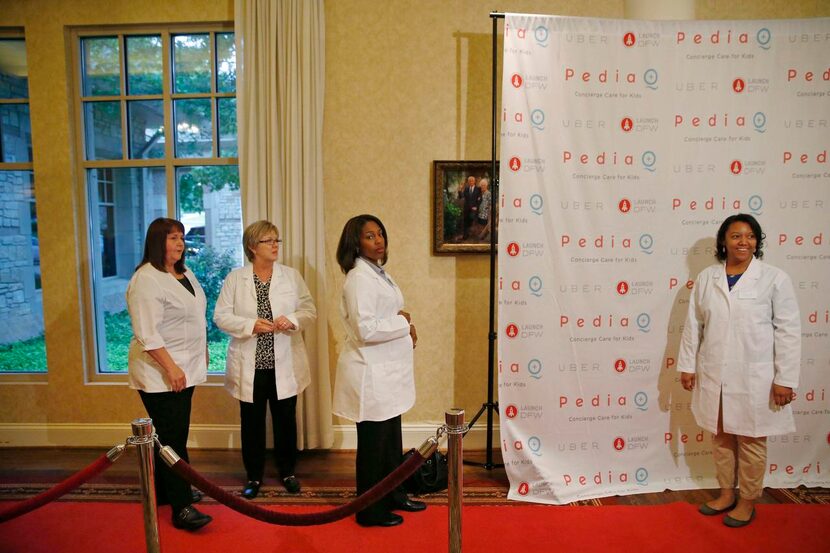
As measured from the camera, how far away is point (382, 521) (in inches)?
106

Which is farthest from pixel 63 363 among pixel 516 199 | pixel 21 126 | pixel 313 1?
pixel 516 199

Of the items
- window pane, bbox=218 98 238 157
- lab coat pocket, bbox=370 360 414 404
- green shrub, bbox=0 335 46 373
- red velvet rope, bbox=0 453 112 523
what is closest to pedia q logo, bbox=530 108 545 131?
lab coat pocket, bbox=370 360 414 404

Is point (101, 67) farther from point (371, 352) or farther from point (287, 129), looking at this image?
point (371, 352)

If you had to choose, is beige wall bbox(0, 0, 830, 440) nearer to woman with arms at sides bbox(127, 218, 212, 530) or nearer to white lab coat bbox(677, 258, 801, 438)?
woman with arms at sides bbox(127, 218, 212, 530)

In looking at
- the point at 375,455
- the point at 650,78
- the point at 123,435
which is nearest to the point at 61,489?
the point at 375,455

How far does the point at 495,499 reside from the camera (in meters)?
3.05

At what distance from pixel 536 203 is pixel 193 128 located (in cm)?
261

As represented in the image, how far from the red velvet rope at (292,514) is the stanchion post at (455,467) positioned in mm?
127

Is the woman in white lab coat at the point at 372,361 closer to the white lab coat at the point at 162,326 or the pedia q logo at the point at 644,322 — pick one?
the white lab coat at the point at 162,326

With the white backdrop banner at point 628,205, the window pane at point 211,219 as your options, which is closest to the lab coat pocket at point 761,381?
the white backdrop banner at point 628,205

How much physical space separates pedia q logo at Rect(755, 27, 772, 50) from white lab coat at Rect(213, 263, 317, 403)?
10.4 ft

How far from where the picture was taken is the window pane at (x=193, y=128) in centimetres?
386

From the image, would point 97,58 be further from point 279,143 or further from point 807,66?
point 807,66

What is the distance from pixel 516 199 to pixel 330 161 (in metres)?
1.40
